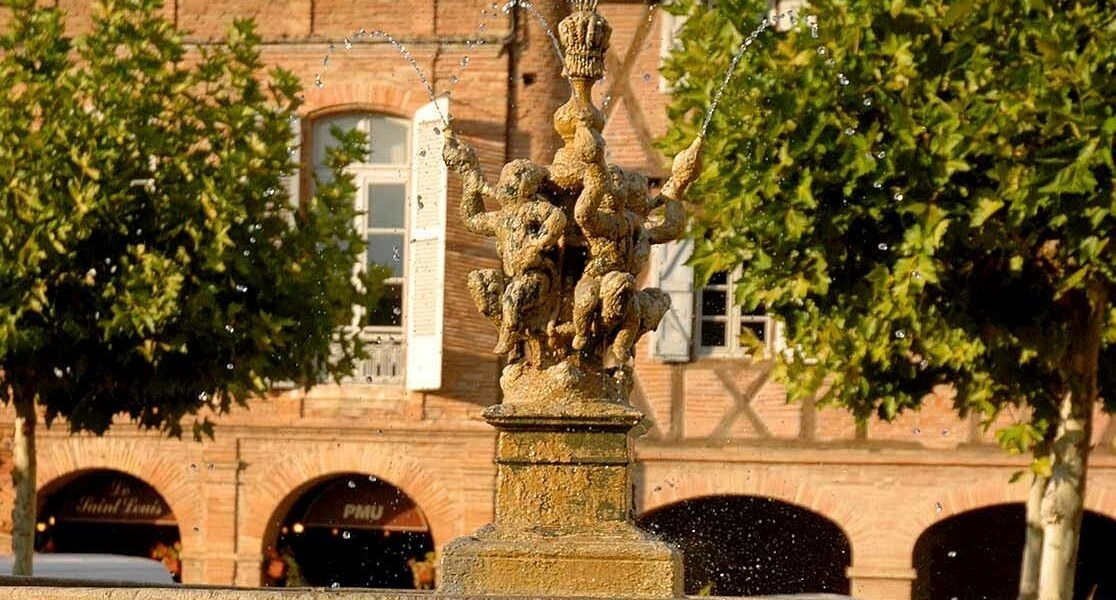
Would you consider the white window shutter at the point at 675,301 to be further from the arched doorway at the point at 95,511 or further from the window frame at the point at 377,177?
the arched doorway at the point at 95,511

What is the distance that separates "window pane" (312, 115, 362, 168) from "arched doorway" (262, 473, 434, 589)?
2.83 metres

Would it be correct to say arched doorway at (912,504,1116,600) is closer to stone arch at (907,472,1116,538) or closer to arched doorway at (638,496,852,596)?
arched doorway at (638,496,852,596)

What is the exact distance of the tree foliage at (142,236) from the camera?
55.6 ft

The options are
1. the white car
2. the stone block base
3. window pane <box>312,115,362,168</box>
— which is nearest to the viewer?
the stone block base

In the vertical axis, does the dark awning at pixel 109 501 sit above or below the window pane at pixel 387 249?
below

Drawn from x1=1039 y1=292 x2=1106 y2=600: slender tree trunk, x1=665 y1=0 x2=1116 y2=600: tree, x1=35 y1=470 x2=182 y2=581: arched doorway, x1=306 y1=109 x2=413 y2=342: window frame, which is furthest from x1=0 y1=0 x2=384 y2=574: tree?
x1=35 y1=470 x2=182 y2=581: arched doorway

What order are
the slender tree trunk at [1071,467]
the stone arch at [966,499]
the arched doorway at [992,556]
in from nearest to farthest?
the slender tree trunk at [1071,467] < the stone arch at [966,499] < the arched doorway at [992,556]

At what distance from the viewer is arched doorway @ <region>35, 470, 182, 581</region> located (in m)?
23.3

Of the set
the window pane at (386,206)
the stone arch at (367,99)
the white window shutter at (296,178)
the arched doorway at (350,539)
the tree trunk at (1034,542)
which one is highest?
the stone arch at (367,99)

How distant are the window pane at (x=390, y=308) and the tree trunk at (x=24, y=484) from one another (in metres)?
5.03

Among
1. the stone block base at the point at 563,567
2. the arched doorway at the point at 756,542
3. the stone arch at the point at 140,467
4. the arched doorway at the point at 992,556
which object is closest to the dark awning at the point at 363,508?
the stone arch at the point at 140,467

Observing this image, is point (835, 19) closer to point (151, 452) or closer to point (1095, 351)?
point (1095, 351)

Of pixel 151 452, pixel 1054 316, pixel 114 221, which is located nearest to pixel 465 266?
pixel 151 452

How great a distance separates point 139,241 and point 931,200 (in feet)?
18.8
